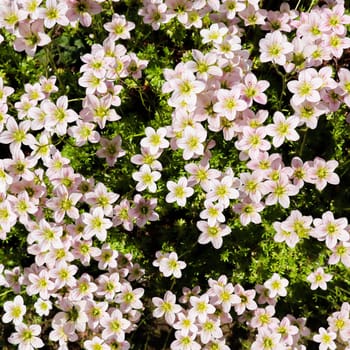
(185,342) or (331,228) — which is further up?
(331,228)

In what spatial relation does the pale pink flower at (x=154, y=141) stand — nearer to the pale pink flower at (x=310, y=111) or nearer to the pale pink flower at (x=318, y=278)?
the pale pink flower at (x=310, y=111)

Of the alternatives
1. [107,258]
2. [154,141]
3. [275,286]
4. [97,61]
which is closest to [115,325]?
[107,258]

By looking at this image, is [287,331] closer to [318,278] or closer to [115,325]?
[318,278]

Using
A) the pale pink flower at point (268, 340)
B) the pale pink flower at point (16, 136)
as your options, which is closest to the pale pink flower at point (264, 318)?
the pale pink flower at point (268, 340)

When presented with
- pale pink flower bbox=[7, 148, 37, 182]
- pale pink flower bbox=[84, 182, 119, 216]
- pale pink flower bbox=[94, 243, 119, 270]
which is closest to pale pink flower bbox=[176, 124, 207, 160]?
pale pink flower bbox=[84, 182, 119, 216]

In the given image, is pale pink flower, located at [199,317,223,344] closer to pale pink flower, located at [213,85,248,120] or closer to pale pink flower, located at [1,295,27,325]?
pale pink flower, located at [1,295,27,325]
